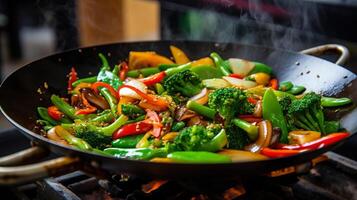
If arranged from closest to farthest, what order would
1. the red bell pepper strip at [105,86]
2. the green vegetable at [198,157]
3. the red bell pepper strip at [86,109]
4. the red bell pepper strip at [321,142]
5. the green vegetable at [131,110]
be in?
the green vegetable at [198,157]
the red bell pepper strip at [321,142]
the green vegetable at [131,110]
the red bell pepper strip at [86,109]
the red bell pepper strip at [105,86]

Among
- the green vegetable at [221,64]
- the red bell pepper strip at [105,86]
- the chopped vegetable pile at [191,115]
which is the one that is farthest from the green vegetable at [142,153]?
the green vegetable at [221,64]

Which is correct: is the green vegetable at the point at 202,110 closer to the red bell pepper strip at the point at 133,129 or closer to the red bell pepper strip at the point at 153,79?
the red bell pepper strip at the point at 133,129

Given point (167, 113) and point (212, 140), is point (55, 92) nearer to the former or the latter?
point (167, 113)

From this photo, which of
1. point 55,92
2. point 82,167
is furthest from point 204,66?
point 82,167

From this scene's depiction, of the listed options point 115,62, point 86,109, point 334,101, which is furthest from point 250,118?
point 115,62

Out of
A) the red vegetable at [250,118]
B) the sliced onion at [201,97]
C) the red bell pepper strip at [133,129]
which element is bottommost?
the red bell pepper strip at [133,129]

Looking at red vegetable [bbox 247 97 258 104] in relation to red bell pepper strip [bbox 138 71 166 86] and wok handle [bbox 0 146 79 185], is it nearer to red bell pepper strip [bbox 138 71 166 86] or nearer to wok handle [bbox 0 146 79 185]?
red bell pepper strip [bbox 138 71 166 86]
